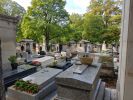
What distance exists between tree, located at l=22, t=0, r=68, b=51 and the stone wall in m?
10.3

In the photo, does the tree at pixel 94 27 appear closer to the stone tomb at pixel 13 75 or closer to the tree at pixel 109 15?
the tree at pixel 109 15

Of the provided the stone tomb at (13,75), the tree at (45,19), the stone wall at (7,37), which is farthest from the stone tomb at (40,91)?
the tree at (45,19)

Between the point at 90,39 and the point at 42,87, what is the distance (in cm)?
1566

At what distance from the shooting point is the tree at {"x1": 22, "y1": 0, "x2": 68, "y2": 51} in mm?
18359

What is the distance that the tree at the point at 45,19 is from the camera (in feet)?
60.2

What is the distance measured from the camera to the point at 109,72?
28.6 ft

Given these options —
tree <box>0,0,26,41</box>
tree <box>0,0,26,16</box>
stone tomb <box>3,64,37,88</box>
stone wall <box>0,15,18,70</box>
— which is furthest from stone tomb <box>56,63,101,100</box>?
tree <box>0,0,26,16</box>

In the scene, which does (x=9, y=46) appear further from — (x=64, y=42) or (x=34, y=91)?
(x=64, y=42)

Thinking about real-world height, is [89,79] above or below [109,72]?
above

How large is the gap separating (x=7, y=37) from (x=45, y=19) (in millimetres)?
12177

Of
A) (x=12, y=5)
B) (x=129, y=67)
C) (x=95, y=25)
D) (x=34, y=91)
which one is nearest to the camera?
(x=129, y=67)

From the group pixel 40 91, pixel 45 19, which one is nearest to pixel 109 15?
pixel 45 19

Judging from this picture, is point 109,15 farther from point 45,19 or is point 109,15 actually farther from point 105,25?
point 45,19

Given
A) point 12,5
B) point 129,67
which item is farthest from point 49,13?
point 129,67
